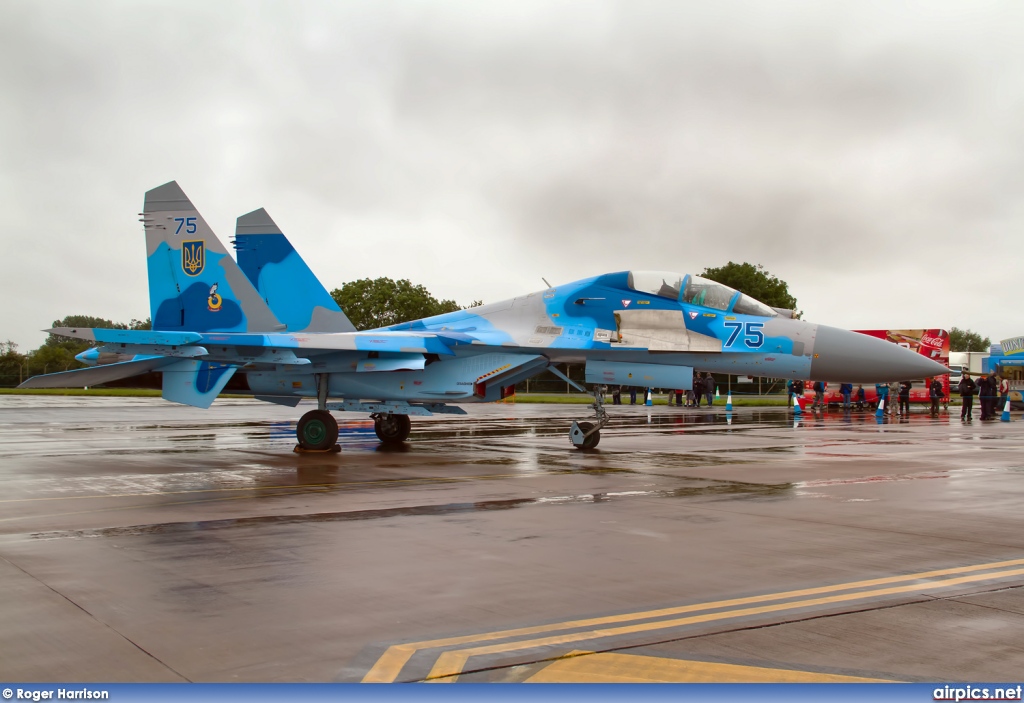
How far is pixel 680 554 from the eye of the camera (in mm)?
5977

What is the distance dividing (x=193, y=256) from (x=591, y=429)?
7.99 m

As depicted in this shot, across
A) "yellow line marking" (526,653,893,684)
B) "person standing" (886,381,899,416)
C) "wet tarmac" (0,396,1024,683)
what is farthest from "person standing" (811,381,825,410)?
"yellow line marking" (526,653,893,684)

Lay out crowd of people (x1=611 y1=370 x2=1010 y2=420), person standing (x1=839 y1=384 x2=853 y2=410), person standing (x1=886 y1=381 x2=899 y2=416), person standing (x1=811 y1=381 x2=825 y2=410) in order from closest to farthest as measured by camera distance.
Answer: crowd of people (x1=611 y1=370 x2=1010 y2=420)
person standing (x1=811 y1=381 x2=825 y2=410)
person standing (x1=886 y1=381 x2=899 y2=416)
person standing (x1=839 y1=384 x2=853 y2=410)

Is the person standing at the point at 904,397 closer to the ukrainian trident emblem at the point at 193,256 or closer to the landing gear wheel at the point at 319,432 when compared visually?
the landing gear wheel at the point at 319,432

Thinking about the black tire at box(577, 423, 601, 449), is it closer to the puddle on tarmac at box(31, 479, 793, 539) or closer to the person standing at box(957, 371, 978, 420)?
the puddle on tarmac at box(31, 479, 793, 539)

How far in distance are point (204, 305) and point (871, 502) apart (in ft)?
39.0

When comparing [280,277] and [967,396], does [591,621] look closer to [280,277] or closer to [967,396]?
[280,277]

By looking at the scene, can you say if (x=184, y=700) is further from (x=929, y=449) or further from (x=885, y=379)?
(x=929, y=449)

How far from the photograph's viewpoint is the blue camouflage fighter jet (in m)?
12.9

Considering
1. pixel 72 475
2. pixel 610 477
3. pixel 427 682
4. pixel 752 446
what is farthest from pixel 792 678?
pixel 752 446

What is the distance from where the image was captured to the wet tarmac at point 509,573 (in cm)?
371

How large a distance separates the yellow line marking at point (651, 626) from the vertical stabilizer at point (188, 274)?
12676mm

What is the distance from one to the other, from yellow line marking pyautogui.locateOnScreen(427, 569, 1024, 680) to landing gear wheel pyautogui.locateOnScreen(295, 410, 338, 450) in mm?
10534

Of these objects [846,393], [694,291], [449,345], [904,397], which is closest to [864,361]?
[694,291]
